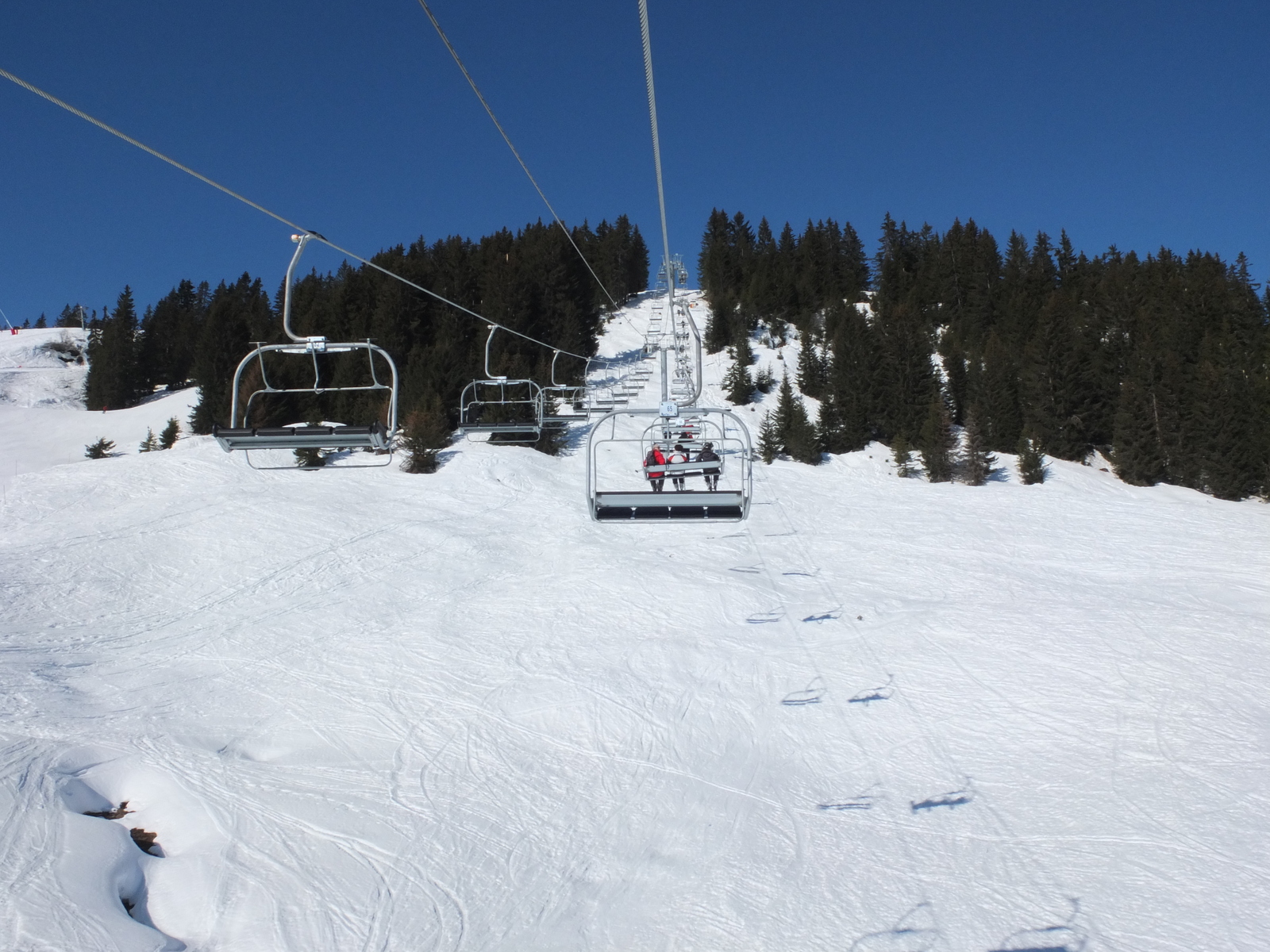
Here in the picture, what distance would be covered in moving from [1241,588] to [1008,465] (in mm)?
14273

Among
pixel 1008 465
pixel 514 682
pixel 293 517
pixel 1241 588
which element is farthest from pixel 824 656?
pixel 1008 465

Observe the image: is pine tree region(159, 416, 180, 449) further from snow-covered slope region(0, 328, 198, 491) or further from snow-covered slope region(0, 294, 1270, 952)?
snow-covered slope region(0, 294, 1270, 952)

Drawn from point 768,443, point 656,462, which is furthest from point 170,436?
point 656,462

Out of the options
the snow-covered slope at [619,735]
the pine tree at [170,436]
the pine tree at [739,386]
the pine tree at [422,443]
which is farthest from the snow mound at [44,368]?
the pine tree at [739,386]

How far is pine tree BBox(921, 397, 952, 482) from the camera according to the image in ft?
106

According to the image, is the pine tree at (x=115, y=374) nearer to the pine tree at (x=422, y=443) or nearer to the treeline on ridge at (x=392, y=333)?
the treeline on ridge at (x=392, y=333)

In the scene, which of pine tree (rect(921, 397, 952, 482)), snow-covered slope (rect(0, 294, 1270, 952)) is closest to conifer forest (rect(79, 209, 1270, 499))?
pine tree (rect(921, 397, 952, 482))

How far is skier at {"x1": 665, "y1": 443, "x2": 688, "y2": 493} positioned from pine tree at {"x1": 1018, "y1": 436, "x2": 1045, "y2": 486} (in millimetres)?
24315

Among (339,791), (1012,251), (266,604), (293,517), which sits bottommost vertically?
(339,791)

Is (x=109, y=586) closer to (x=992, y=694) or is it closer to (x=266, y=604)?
(x=266, y=604)

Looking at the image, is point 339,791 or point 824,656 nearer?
point 339,791

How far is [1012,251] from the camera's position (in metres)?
69.8

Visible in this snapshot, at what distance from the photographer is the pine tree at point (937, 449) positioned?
3219cm

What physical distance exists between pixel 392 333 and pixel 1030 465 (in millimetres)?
34257
